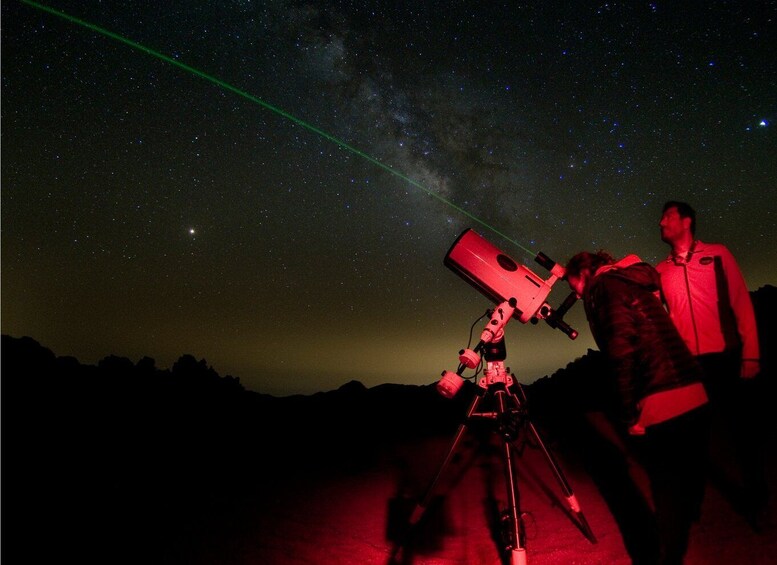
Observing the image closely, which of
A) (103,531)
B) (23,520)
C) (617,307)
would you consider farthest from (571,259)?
(23,520)

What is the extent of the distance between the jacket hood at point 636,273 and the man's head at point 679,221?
3.34 ft

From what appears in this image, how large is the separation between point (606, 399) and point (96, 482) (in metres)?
10.5

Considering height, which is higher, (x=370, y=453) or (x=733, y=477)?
(x=733, y=477)

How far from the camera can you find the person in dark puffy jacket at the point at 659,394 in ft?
6.13

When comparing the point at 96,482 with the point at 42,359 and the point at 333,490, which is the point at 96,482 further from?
the point at 42,359

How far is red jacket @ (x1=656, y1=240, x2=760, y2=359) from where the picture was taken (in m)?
2.77

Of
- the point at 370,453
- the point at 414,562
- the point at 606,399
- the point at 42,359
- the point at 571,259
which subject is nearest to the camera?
the point at 571,259

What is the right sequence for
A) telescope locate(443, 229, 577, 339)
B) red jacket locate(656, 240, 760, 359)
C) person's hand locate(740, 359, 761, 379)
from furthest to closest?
→ telescope locate(443, 229, 577, 339) < red jacket locate(656, 240, 760, 359) < person's hand locate(740, 359, 761, 379)

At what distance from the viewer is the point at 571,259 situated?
2607mm

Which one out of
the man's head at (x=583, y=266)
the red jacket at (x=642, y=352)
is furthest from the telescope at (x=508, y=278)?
the red jacket at (x=642, y=352)

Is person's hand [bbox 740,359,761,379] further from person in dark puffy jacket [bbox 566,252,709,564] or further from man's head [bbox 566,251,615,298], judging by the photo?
man's head [bbox 566,251,615,298]

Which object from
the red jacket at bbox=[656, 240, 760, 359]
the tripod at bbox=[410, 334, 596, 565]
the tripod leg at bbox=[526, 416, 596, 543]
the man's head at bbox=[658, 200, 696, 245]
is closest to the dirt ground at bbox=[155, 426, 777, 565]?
the tripod leg at bbox=[526, 416, 596, 543]

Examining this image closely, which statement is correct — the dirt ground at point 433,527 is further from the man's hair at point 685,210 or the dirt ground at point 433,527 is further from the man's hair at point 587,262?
the man's hair at point 685,210

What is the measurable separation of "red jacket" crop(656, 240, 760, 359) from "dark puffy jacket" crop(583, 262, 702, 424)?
1108 millimetres
